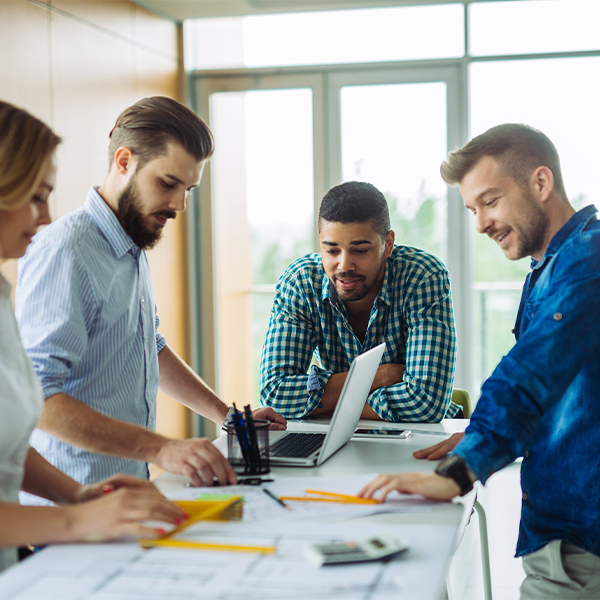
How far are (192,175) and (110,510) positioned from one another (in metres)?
1.02

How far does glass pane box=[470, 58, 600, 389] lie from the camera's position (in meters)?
4.20

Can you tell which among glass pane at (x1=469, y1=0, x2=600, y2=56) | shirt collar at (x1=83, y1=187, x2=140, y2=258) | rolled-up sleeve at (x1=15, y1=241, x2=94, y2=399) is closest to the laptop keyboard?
rolled-up sleeve at (x1=15, y1=241, x2=94, y2=399)

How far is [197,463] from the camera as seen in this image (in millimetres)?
1361

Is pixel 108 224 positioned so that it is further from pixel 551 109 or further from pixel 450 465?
pixel 551 109

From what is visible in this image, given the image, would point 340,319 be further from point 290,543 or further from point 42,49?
point 42,49

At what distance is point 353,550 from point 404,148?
12.2 feet

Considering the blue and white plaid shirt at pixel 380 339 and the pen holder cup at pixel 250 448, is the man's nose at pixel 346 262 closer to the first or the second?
the blue and white plaid shirt at pixel 380 339

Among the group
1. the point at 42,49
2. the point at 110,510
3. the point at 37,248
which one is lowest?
the point at 110,510

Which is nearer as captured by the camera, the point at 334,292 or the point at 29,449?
the point at 29,449

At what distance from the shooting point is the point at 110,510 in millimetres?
1075

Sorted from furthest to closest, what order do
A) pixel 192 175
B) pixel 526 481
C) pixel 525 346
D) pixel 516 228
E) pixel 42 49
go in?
pixel 42 49, pixel 192 175, pixel 516 228, pixel 526 481, pixel 525 346

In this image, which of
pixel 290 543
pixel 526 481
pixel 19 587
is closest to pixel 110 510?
pixel 19 587

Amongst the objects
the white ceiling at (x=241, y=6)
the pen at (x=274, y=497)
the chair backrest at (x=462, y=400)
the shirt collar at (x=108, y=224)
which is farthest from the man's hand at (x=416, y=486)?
the white ceiling at (x=241, y=6)

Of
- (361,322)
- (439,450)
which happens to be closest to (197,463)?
(439,450)
